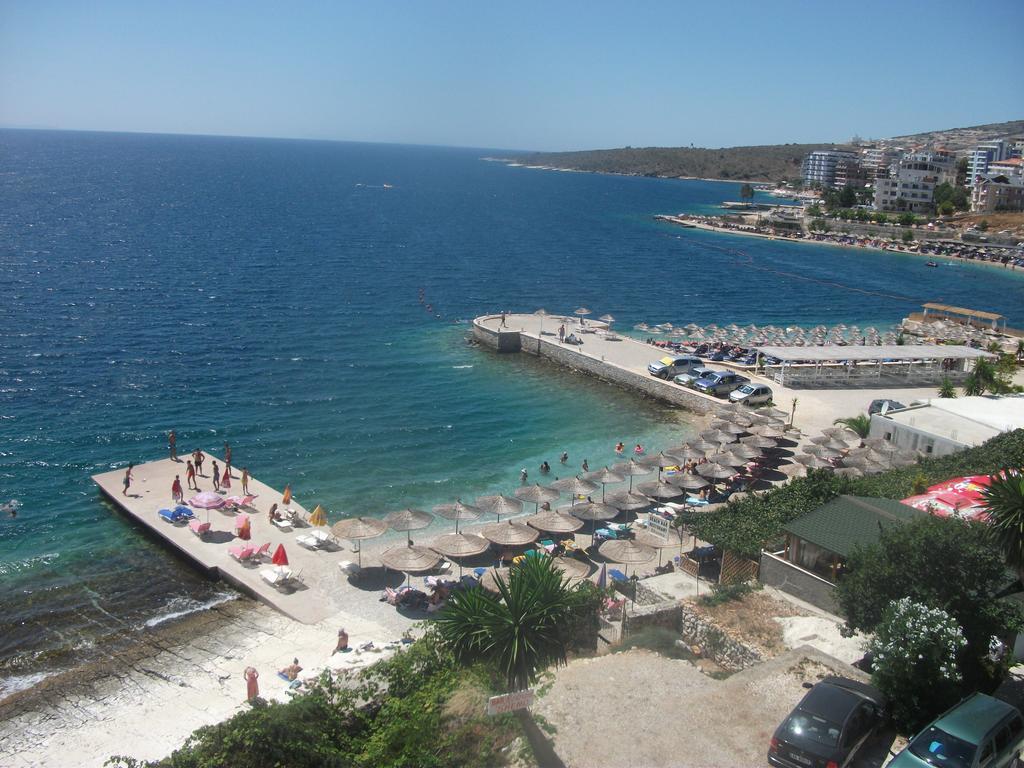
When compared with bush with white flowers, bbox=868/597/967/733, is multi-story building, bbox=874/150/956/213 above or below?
above

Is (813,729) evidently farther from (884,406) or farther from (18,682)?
(884,406)

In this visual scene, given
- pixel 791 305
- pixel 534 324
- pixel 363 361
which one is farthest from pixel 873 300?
pixel 363 361

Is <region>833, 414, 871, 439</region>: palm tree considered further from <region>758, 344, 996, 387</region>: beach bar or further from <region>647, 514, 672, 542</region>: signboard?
<region>647, 514, 672, 542</region>: signboard

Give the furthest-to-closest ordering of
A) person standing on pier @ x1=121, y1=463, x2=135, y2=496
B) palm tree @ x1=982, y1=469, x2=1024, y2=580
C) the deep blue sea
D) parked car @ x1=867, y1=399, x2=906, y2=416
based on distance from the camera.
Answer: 1. parked car @ x1=867, y1=399, x2=906, y2=416
2. person standing on pier @ x1=121, y1=463, x2=135, y2=496
3. the deep blue sea
4. palm tree @ x1=982, y1=469, x2=1024, y2=580

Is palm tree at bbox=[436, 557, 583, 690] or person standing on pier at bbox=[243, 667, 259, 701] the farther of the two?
person standing on pier at bbox=[243, 667, 259, 701]

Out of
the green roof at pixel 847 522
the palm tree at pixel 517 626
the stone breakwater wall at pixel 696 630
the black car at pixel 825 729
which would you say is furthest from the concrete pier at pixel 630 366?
the palm tree at pixel 517 626

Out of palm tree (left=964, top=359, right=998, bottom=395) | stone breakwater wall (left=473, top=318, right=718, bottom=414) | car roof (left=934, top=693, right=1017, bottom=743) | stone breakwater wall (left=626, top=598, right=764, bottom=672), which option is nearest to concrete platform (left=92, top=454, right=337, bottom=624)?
stone breakwater wall (left=626, top=598, right=764, bottom=672)
